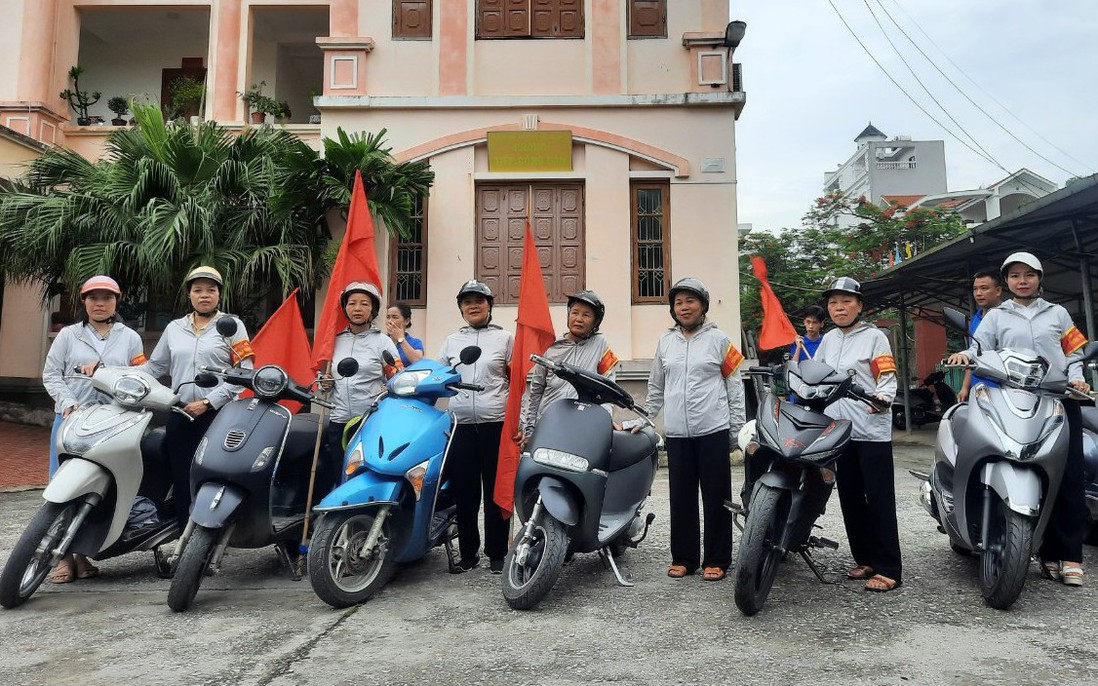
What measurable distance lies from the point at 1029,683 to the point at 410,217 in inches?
316

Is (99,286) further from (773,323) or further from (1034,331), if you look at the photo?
(1034,331)

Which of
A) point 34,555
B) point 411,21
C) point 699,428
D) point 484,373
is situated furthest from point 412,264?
point 34,555

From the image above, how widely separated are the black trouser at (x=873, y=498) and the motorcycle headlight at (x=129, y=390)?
3475 millimetres

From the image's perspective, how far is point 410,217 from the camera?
9.27 metres

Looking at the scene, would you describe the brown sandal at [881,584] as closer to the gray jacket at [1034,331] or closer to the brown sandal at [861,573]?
the brown sandal at [861,573]

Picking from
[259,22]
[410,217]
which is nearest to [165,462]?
[410,217]

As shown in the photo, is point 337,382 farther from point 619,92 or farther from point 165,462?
point 619,92

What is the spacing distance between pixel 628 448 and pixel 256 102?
11.3m

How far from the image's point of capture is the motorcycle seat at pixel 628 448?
13.0 ft

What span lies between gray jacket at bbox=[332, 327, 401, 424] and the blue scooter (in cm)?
25

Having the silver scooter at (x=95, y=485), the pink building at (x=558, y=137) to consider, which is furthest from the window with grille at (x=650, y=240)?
the silver scooter at (x=95, y=485)

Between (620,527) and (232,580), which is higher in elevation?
(620,527)

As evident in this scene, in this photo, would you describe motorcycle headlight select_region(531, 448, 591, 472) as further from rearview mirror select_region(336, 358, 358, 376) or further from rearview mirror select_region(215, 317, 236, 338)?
rearview mirror select_region(215, 317, 236, 338)

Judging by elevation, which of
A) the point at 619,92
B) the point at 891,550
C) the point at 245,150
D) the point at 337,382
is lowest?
the point at 891,550
